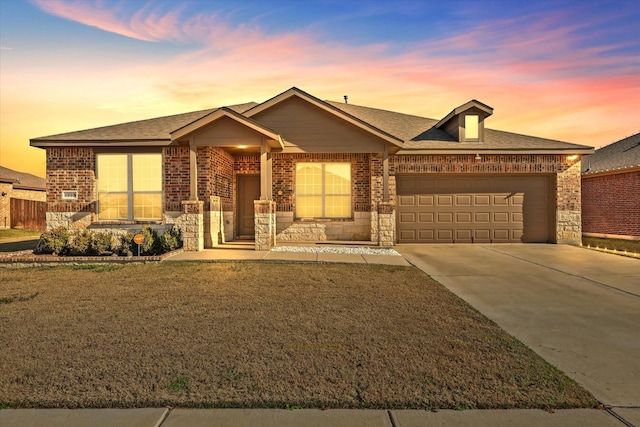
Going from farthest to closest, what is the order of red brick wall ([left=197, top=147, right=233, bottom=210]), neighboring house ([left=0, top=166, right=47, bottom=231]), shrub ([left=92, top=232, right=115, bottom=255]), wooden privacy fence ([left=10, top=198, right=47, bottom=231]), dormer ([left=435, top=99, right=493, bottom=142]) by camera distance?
wooden privacy fence ([left=10, top=198, right=47, bottom=231]) < neighboring house ([left=0, top=166, right=47, bottom=231]) < dormer ([left=435, top=99, right=493, bottom=142]) < red brick wall ([left=197, top=147, right=233, bottom=210]) < shrub ([left=92, top=232, right=115, bottom=255])

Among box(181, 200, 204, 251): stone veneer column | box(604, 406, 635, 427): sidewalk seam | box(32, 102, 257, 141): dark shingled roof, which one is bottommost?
box(604, 406, 635, 427): sidewalk seam

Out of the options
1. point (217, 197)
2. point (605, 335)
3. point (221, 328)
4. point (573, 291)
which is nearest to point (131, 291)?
point (221, 328)

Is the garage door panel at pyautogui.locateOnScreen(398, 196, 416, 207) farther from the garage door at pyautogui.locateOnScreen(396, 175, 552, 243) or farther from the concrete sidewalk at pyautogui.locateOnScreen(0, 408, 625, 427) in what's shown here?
the concrete sidewalk at pyautogui.locateOnScreen(0, 408, 625, 427)

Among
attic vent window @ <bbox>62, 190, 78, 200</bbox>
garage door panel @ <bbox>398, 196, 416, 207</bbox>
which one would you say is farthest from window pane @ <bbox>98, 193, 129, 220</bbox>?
garage door panel @ <bbox>398, 196, 416, 207</bbox>

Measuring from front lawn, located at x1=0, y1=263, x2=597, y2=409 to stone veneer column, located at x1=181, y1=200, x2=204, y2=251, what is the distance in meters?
4.60

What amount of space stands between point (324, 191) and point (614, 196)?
45.7 feet

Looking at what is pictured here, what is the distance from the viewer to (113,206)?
41.8 ft

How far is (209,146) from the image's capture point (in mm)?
11711

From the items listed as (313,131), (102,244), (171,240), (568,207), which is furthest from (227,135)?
(568,207)

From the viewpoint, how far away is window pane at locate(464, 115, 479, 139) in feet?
48.0

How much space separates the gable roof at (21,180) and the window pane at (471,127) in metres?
27.6

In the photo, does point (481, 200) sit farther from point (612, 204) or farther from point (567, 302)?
point (567, 302)

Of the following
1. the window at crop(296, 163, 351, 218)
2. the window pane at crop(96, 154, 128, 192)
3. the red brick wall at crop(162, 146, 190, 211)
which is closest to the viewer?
the red brick wall at crop(162, 146, 190, 211)

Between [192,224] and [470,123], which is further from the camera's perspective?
[470,123]
